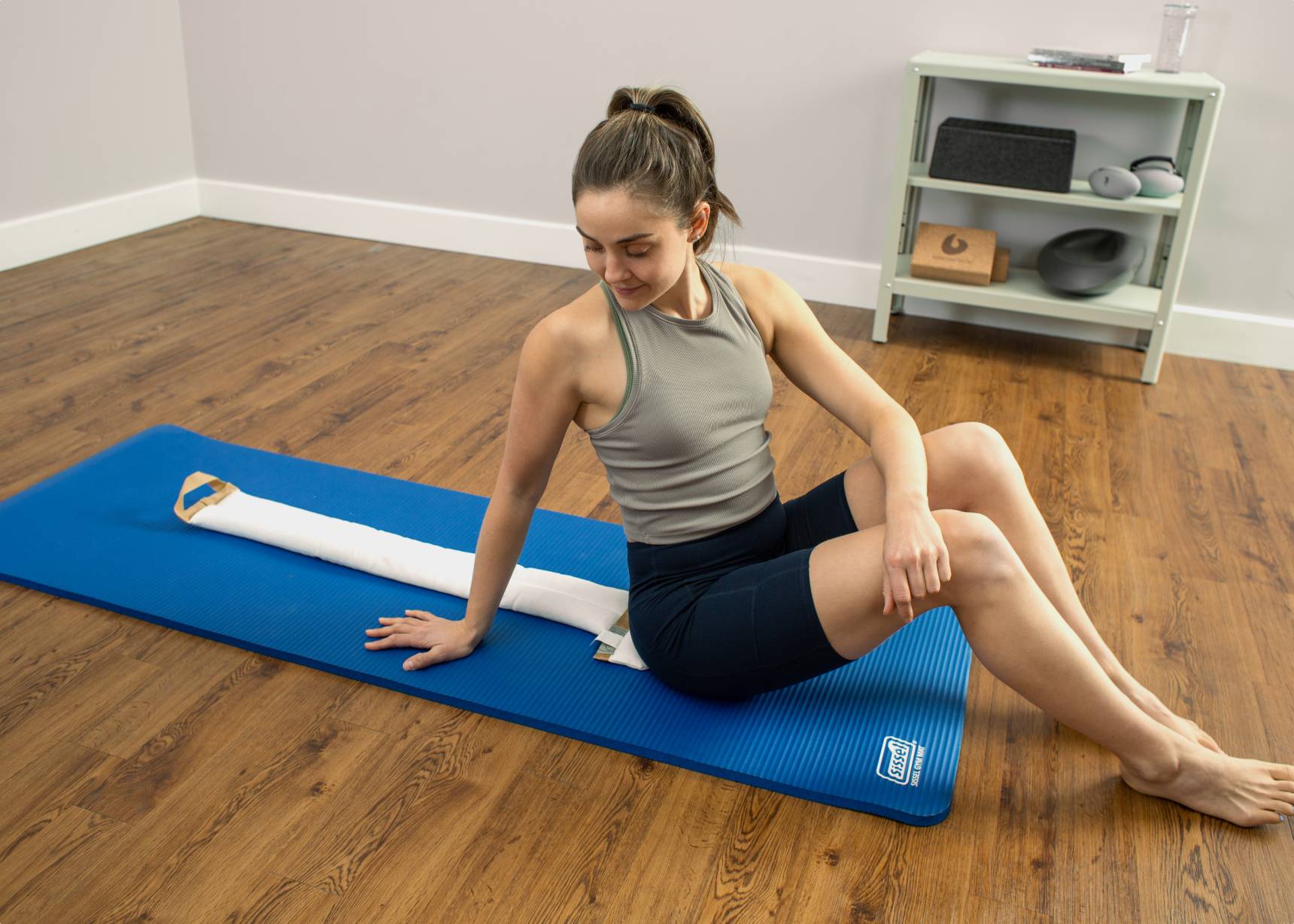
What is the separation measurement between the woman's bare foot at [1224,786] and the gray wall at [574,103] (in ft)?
6.70

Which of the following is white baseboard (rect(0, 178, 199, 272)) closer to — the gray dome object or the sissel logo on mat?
the gray dome object

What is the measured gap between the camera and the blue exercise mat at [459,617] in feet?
4.87

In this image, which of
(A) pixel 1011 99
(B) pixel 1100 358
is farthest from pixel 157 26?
(B) pixel 1100 358

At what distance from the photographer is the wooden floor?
4.23 ft

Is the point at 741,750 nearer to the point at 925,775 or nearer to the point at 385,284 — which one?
the point at 925,775

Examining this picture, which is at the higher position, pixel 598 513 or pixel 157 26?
pixel 157 26

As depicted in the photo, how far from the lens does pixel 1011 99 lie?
123 inches

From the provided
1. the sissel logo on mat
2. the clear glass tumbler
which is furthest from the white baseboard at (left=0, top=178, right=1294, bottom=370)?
the sissel logo on mat

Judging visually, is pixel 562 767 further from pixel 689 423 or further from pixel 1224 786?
pixel 1224 786

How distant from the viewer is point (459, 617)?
1.78 metres

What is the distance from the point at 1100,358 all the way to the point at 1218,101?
0.73m

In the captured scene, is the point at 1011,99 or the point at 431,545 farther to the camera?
the point at 1011,99

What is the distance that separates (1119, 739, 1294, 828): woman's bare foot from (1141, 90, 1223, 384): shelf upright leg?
5.62ft

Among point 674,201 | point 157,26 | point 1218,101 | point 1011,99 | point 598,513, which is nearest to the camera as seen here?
point 674,201
